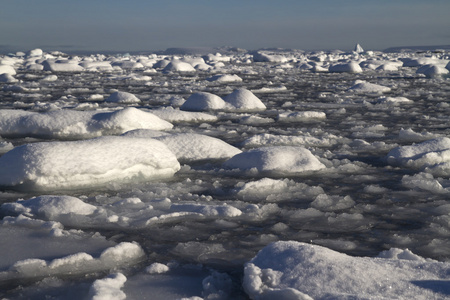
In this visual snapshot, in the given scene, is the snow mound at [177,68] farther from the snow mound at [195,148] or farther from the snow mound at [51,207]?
the snow mound at [51,207]

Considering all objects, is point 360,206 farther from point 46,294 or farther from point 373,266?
point 46,294

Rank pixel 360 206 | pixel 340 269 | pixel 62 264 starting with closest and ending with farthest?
pixel 340 269, pixel 62 264, pixel 360 206

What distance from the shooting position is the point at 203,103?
995 centimetres

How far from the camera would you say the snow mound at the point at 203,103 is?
9914 millimetres

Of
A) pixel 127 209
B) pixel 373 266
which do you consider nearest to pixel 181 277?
pixel 373 266

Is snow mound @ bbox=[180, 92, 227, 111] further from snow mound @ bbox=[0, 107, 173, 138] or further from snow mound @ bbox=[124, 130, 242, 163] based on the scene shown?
snow mound @ bbox=[124, 130, 242, 163]

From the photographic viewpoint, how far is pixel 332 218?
350 cm

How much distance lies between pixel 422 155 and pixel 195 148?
7.50 ft

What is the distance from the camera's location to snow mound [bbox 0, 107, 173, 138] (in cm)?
675


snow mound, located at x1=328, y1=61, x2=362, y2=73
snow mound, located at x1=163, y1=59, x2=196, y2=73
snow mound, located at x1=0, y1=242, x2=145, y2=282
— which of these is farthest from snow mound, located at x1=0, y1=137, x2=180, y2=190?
snow mound, located at x1=163, y1=59, x2=196, y2=73

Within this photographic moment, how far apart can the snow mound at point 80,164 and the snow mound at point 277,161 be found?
77cm

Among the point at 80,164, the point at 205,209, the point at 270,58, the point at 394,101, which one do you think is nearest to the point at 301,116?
the point at 394,101

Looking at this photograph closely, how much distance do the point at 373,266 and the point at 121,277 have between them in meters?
1.15

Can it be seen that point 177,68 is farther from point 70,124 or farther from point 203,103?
point 70,124
